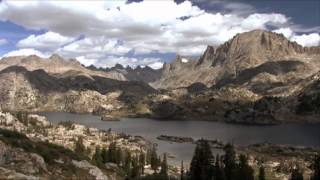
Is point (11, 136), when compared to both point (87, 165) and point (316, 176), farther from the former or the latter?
point (316, 176)

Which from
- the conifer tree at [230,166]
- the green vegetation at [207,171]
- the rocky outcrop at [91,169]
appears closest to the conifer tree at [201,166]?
the green vegetation at [207,171]

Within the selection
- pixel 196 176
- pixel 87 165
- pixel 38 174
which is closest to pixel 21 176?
pixel 38 174

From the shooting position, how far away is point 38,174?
352ft

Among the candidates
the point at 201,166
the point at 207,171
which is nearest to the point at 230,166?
the point at 207,171

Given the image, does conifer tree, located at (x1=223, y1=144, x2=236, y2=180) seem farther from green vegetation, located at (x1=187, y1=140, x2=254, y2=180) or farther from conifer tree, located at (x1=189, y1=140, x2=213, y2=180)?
conifer tree, located at (x1=189, y1=140, x2=213, y2=180)

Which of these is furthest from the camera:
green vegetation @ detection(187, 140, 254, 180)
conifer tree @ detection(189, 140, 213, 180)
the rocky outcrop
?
green vegetation @ detection(187, 140, 254, 180)

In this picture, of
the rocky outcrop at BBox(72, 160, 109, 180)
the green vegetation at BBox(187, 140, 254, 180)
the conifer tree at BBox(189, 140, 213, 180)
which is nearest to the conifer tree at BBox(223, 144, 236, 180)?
the green vegetation at BBox(187, 140, 254, 180)

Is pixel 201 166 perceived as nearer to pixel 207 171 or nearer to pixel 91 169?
pixel 207 171

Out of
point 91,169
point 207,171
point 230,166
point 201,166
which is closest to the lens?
point 91,169

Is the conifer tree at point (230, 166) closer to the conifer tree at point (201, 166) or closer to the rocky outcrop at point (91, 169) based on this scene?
the conifer tree at point (201, 166)

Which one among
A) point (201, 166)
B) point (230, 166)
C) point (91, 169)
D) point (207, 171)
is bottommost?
point (207, 171)

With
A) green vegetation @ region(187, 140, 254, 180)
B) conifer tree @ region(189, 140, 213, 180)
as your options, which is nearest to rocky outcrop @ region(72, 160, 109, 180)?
conifer tree @ region(189, 140, 213, 180)

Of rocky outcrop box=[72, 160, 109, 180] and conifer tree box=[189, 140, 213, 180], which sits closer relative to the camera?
rocky outcrop box=[72, 160, 109, 180]

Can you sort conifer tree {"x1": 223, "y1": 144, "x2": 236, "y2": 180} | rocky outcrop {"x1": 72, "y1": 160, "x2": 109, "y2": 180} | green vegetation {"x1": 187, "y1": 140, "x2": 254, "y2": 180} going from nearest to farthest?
rocky outcrop {"x1": 72, "y1": 160, "x2": 109, "y2": 180} < green vegetation {"x1": 187, "y1": 140, "x2": 254, "y2": 180} < conifer tree {"x1": 223, "y1": 144, "x2": 236, "y2": 180}
